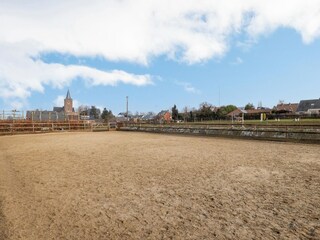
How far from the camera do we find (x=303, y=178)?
822cm

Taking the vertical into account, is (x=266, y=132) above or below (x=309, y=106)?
below

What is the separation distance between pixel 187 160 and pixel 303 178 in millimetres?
4749

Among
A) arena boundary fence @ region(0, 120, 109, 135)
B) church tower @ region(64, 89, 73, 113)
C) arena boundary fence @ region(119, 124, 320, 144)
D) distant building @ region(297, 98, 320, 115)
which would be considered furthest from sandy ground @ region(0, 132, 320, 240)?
church tower @ region(64, 89, 73, 113)

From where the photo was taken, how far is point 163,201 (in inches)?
252

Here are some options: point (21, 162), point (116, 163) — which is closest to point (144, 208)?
point (116, 163)

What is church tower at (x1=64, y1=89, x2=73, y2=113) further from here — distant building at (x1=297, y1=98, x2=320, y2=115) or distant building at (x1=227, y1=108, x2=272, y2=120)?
distant building at (x1=297, y1=98, x2=320, y2=115)

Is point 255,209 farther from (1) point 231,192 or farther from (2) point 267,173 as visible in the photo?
(2) point 267,173

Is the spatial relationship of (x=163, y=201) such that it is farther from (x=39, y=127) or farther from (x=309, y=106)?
(x=309, y=106)

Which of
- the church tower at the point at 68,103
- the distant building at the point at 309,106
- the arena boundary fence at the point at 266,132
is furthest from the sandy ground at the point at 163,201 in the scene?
the church tower at the point at 68,103

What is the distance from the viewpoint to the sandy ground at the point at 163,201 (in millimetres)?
4824

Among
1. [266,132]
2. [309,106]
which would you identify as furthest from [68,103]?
[266,132]

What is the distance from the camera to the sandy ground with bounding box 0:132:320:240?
4.82 metres

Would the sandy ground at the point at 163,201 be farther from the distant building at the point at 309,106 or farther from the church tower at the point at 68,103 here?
the church tower at the point at 68,103

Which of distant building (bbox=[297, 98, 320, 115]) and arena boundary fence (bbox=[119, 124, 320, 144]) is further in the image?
distant building (bbox=[297, 98, 320, 115])
